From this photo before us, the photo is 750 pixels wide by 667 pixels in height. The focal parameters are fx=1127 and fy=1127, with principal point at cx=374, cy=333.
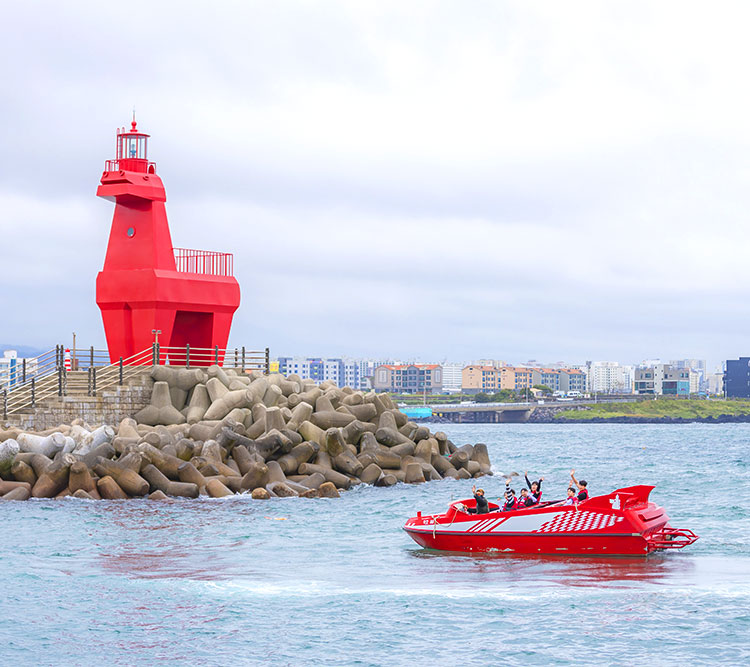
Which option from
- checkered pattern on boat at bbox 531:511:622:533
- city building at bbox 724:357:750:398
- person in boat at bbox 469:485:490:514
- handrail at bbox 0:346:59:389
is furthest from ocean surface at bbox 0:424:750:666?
city building at bbox 724:357:750:398

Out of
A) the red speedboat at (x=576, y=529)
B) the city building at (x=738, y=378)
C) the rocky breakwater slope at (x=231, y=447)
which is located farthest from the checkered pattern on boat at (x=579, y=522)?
the city building at (x=738, y=378)

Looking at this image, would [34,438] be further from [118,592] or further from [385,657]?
[385,657]

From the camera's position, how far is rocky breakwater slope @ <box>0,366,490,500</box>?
111ft

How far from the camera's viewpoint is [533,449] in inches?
3132

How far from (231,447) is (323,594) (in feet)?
50.7

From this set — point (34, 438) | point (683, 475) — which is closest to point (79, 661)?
point (34, 438)

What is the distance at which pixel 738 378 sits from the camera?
644 feet

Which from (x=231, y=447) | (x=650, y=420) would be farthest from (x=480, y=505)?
(x=650, y=420)

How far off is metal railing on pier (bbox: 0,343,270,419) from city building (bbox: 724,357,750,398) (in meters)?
165

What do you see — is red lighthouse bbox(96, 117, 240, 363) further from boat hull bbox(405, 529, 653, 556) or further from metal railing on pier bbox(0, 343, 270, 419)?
boat hull bbox(405, 529, 653, 556)

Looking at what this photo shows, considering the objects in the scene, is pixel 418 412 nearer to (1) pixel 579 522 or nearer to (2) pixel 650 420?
(2) pixel 650 420

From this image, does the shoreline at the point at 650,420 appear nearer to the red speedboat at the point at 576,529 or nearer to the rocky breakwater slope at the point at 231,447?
the rocky breakwater slope at the point at 231,447

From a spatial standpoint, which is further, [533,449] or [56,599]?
[533,449]

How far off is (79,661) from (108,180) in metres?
28.8
